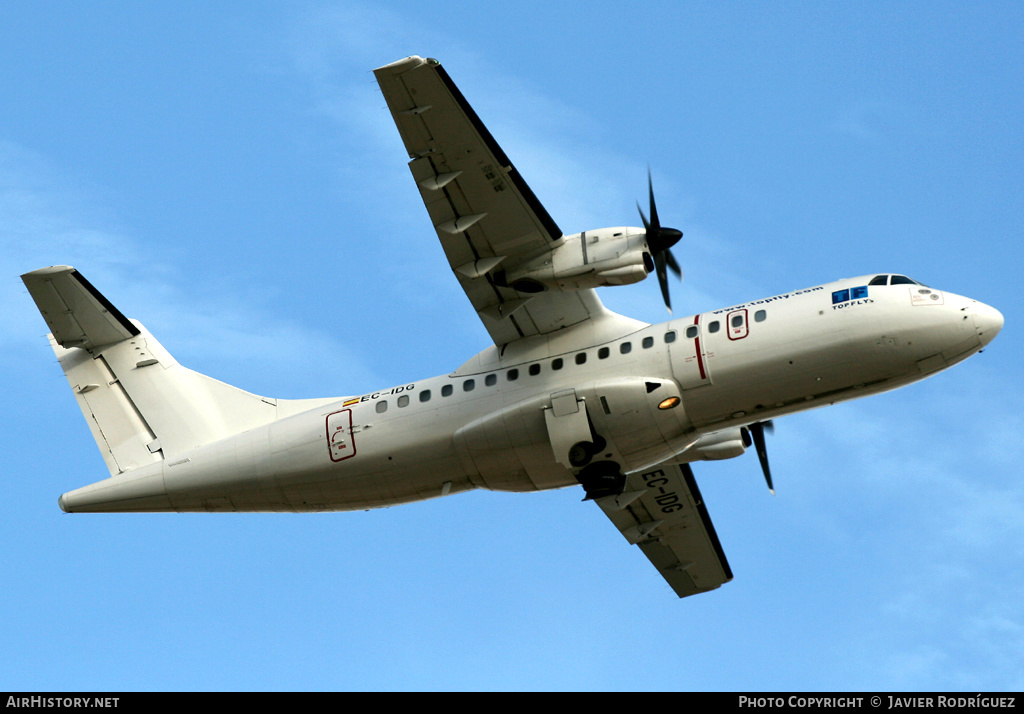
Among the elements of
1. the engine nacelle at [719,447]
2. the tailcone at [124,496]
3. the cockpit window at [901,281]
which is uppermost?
the cockpit window at [901,281]

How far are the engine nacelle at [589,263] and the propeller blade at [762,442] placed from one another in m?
4.95

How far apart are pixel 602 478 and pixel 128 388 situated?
10.4m

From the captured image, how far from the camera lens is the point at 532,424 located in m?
21.1

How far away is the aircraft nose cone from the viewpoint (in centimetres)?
1992

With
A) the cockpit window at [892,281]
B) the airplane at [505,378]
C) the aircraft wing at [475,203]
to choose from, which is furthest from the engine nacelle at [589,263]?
the cockpit window at [892,281]

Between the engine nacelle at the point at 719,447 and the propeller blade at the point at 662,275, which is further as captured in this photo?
the engine nacelle at the point at 719,447

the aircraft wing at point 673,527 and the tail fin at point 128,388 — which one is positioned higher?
the tail fin at point 128,388

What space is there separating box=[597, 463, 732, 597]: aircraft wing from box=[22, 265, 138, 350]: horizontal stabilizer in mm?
11147

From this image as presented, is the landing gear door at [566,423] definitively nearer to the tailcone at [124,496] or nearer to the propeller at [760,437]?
the propeller at [760,437]

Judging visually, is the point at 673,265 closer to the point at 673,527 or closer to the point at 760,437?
the point at 760,437

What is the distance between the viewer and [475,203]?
20750 mm

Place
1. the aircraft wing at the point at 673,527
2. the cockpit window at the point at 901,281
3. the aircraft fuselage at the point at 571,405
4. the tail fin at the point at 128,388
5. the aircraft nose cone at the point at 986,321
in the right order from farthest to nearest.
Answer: the aircraft wing at the point at 673,527 → the tail fin at the point at 128,388 → the cockpit window at the point at 901,281 → the aircraft fuselage at the point at 571,405 → the aircraft nose cone at the point at 986,321

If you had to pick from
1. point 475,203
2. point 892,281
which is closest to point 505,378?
point 475,203

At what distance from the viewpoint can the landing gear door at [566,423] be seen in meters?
20.7
